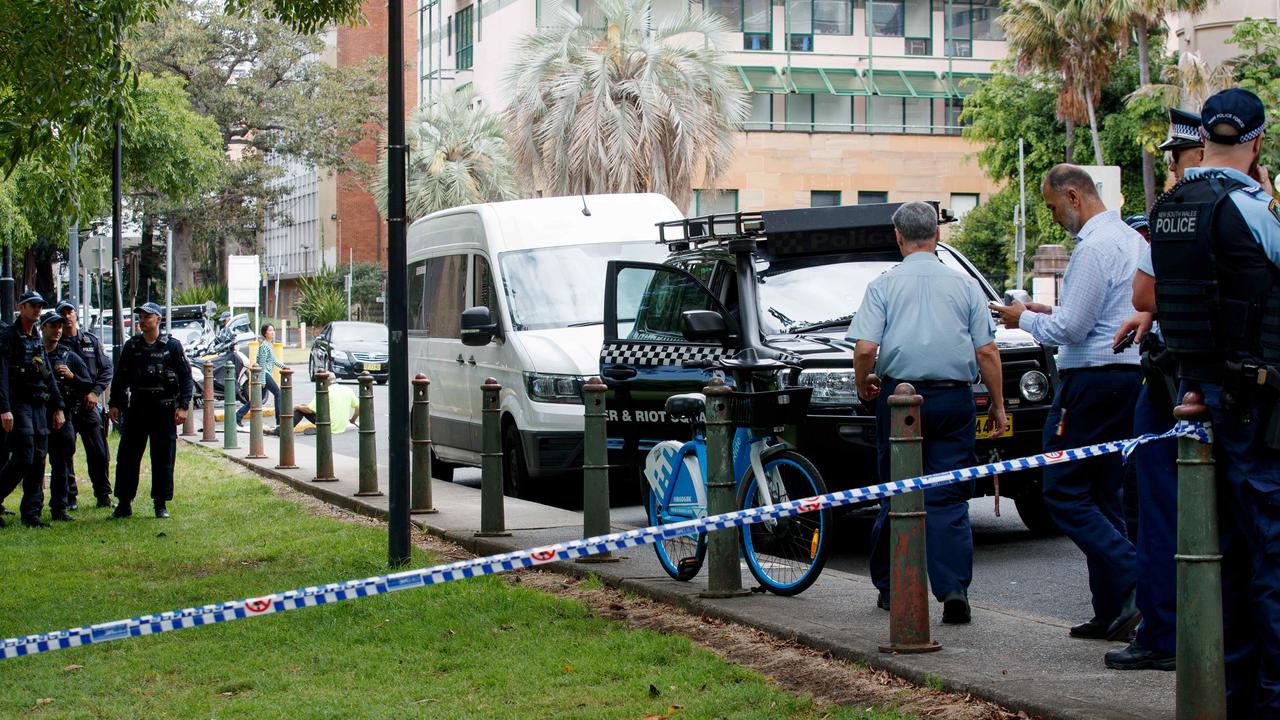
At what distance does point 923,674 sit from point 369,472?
8367mm

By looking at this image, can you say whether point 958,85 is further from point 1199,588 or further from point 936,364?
point 1199,588

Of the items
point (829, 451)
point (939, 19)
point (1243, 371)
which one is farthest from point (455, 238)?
point (939, 19)

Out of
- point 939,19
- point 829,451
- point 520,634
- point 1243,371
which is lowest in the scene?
point 520,634

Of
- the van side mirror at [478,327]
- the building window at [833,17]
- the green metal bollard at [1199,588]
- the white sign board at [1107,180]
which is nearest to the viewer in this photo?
the green metal bollard at [1199,588]

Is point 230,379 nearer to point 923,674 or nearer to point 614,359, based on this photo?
point 614,359

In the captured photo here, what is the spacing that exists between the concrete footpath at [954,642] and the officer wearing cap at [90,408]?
17.3 ft

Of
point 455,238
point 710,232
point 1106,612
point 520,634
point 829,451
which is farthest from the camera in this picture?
point 455,238

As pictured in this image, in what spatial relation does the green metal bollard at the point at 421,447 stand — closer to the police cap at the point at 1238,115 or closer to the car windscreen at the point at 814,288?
the car windscreen at the point at 814,288

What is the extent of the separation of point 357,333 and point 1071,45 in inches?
878

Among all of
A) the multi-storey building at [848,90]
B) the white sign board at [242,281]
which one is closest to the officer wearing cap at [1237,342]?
the white sign board at [242,281]

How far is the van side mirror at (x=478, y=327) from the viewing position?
41.6 ft

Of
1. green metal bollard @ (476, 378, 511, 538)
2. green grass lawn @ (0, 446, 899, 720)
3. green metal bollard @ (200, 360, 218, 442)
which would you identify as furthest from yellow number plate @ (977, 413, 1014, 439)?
green metal bollard @ (200, 360, 218, 442)

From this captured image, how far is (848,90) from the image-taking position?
206ft

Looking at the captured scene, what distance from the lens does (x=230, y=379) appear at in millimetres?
22109
